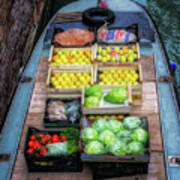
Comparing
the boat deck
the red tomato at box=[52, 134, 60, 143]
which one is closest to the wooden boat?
the boat deck

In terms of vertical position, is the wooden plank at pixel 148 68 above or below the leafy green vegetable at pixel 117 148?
below

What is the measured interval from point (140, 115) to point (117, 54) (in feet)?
5.47

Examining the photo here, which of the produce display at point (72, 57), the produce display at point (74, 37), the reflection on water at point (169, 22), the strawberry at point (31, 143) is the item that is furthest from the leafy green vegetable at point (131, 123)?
the reflection on water at point (169, 22)

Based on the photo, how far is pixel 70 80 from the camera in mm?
5484

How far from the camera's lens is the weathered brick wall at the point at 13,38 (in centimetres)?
636

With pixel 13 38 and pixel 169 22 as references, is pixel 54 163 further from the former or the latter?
pixel 169 22

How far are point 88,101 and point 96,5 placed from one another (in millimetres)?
4845

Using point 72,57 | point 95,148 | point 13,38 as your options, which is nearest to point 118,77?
point 72,57

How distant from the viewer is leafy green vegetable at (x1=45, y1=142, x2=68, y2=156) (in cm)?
405

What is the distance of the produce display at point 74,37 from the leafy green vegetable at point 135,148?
3.39 meters

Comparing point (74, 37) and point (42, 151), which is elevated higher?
point (74, 37)

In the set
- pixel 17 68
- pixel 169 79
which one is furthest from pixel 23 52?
pixel 169 79

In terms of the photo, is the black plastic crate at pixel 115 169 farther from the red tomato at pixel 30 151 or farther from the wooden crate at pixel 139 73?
the wooden crate at pixel 139 73

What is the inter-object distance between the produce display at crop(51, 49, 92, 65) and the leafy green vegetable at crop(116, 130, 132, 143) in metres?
2.21
